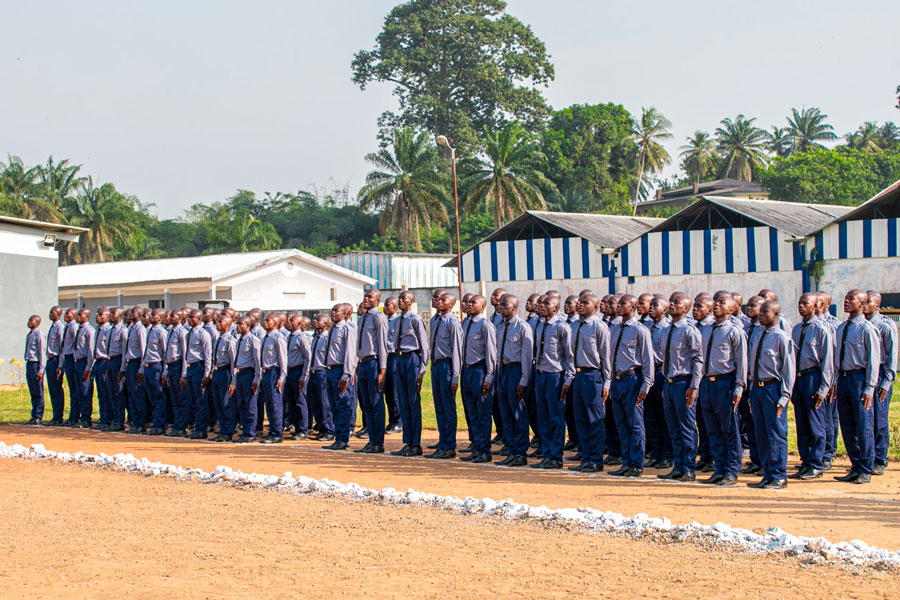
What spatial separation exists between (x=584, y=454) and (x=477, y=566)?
4.65 meters

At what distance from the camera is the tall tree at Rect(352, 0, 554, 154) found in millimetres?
67250

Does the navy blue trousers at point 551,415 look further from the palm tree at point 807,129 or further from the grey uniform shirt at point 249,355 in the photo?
the palm tree at point 807,129

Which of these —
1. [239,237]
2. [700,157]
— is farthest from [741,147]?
[239,237]

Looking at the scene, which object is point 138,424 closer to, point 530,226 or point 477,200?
point 530,226

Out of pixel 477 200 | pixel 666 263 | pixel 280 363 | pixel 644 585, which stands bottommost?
pixel 644 585

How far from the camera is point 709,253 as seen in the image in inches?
1048

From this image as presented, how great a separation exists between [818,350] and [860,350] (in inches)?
17.6

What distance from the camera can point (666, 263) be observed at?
2736 cm

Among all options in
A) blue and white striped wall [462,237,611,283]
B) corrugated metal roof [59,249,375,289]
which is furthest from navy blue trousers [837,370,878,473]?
corrugated metal roof [59,249,375,289]

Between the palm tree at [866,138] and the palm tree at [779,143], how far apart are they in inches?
181

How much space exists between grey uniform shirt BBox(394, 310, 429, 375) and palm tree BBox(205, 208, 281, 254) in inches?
2000

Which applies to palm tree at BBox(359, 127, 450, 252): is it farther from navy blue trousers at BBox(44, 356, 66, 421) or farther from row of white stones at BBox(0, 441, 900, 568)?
row of white stones at BBox(0, 441, 900, 568)

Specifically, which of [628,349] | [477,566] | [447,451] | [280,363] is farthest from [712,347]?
[280,363]

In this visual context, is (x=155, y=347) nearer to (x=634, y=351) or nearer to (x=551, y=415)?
(x=551, y=415)
